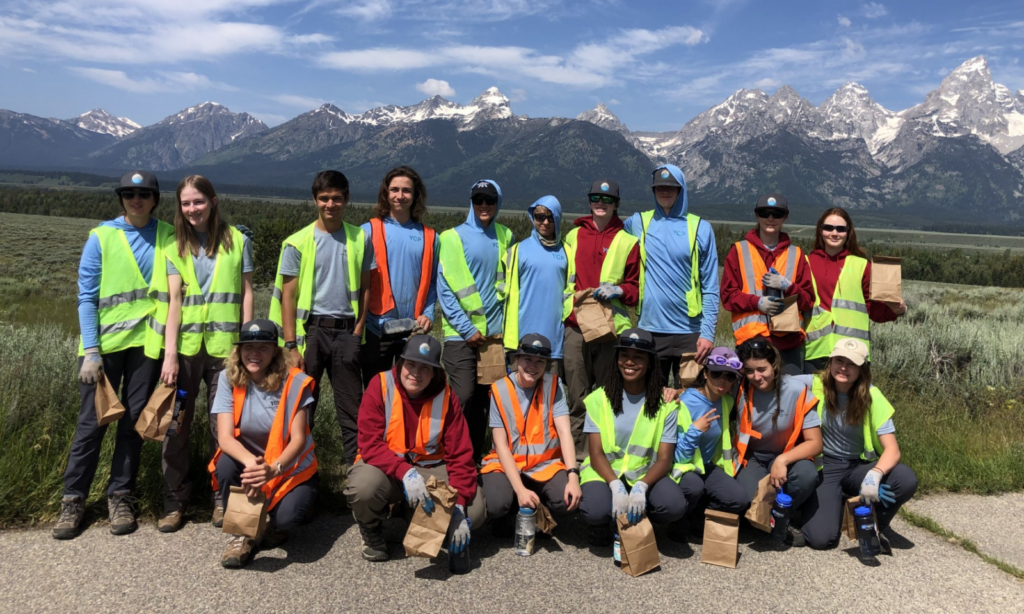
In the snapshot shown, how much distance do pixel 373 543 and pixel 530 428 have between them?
1.32 meters

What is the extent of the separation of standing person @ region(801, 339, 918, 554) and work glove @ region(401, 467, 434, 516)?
2722 millimetres

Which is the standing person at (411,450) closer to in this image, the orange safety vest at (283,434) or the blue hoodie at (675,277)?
the orange safety vest at (283,434)

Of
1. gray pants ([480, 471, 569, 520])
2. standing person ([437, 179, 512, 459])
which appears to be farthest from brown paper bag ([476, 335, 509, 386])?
gray pants ([480, 471, 569, 520])

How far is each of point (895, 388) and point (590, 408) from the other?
5.90 metres

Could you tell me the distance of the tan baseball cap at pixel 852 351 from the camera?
4.71m

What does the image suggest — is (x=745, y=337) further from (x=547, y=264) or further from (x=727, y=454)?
(x=547, y=264)

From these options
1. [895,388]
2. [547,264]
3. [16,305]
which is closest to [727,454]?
[547,264]

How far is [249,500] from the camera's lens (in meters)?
4.11

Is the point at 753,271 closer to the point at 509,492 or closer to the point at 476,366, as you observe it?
the point at 476,366

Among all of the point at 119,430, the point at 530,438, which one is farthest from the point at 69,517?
the point at 530,438

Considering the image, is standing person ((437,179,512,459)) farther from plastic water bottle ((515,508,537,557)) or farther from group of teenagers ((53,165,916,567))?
plastic water bottle ((515,508,537,557))

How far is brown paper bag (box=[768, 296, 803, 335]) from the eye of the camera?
17.4 feet

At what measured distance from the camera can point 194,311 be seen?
4.64 metres

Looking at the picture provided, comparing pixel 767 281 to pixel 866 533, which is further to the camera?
pixel 767 281
